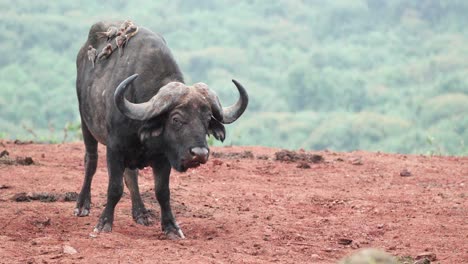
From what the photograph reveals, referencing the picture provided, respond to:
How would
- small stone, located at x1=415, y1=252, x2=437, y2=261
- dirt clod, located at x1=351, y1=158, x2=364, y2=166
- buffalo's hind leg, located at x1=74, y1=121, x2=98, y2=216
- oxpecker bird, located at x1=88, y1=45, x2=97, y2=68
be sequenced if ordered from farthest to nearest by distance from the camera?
dirt clod, located at x1=351, y1=158, x2=364, y2=166 < buffalo's hind leg, located at x1=74, y1=121, x2=98, y2=216 < oxpecker bird, located at x1=88, y1=45, x2=97, y2=68 < small stone, located at x1=415, y1=252, x2=437, y2=261

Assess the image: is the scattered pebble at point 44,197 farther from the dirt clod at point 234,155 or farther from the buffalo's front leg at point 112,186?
the dirt clod at point 234,155

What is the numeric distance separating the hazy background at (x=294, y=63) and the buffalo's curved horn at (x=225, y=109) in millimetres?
21416

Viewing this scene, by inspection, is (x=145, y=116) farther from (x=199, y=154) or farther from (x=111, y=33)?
(x=111, y=33)

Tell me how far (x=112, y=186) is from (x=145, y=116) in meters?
0.96

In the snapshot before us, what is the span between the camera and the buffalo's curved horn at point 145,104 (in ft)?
26.1

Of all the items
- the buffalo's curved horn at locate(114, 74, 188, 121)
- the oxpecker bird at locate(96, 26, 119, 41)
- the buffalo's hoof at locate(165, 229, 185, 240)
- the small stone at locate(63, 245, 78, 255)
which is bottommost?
the small stone at locate(63, 245, 78, 255)

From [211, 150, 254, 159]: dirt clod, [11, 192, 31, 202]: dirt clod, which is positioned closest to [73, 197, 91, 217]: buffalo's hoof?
[11, 192, 31, 202]: dirt clod

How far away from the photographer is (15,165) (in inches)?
472

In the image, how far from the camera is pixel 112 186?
28.2 feet

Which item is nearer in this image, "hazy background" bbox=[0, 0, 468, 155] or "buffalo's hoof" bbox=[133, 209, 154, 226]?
"buffalo's hoof" bbox=[133, 209, 154, 226]

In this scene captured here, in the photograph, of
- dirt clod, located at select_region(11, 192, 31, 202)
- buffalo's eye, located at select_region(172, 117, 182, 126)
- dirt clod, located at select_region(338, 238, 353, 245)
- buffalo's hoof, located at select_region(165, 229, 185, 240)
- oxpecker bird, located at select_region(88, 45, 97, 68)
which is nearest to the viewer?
buffalo's eye, located at select_region(172, 117, 182, 126)

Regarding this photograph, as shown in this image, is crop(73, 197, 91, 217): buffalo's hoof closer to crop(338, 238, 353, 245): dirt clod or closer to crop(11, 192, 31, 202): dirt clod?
crop(11, 192, 31, 202): dirt clod

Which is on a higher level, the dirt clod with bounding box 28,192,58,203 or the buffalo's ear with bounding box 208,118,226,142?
the buffalo's ear with bounding box 208,118,226,142

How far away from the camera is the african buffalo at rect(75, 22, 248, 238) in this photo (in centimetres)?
796
